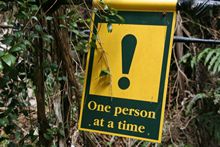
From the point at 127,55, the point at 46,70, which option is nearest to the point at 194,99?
the point at 46,70

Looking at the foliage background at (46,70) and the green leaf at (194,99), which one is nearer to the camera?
the foliage background at (46,70)

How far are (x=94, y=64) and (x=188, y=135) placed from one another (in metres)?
1.47

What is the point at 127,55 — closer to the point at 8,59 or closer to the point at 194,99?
the point at 8,59

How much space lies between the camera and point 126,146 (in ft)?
6.86

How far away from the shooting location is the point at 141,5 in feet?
2.91

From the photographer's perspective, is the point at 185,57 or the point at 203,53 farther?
the point at 185,57

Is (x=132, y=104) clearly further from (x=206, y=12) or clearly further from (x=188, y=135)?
(x=188, y=135)

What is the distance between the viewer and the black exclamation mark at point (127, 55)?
89cm

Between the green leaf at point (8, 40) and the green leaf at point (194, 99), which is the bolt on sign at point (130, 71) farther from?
the green leaf at point (194, 99)

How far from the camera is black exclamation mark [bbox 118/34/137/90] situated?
35.0 inches

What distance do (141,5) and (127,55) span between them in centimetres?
13

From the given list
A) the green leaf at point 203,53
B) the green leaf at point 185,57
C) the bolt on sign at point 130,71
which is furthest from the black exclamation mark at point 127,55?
the green leaf at point 185,57

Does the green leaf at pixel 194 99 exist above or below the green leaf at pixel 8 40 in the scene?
below

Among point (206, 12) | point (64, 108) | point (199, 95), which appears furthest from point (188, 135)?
point (206, 12)
